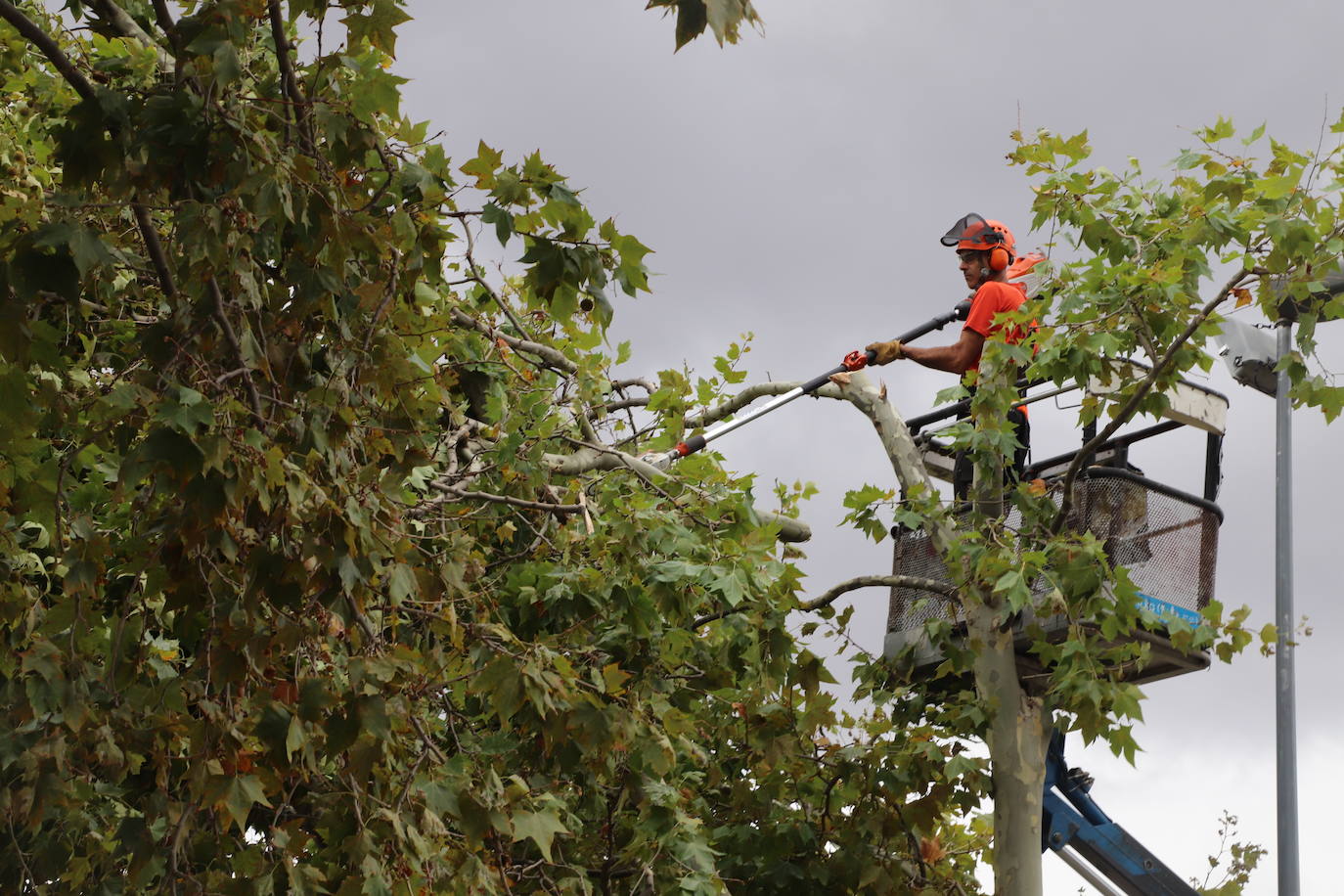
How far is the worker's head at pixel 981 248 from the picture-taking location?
32.8ft

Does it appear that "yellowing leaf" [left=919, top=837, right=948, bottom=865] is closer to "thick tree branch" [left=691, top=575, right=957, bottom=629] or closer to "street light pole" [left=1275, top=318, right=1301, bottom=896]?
"thick tree branch" [left=691, top=575, right=957, bottom=629]

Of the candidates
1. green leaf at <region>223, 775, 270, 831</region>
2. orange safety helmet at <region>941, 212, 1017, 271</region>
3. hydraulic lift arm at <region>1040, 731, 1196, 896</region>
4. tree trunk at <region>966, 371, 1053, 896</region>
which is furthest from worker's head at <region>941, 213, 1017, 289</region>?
green leaf at <region>223, 775, 270, 831</region>

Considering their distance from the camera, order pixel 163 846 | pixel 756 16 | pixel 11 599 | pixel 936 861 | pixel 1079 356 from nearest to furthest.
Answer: pixel 756 16 → pixel 163 846 → pixel 11 599 → pixel 1079 356 → pixel 936 861

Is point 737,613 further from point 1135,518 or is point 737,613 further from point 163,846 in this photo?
point 163,846

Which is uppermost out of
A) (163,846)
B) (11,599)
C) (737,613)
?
(737,613)

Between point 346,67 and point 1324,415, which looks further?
point 1324,415

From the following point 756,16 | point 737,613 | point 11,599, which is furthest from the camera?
point 737,613

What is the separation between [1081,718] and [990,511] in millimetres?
1471

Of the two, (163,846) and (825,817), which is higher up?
(825,817)

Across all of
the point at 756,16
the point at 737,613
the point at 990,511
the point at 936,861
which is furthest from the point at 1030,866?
the point at 756,16

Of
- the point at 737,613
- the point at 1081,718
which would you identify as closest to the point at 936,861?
the point at 1081,718

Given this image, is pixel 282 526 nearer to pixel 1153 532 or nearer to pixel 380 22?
pixel 380 22

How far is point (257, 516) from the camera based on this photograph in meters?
4.86

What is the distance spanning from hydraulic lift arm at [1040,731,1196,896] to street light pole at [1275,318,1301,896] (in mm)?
2191
